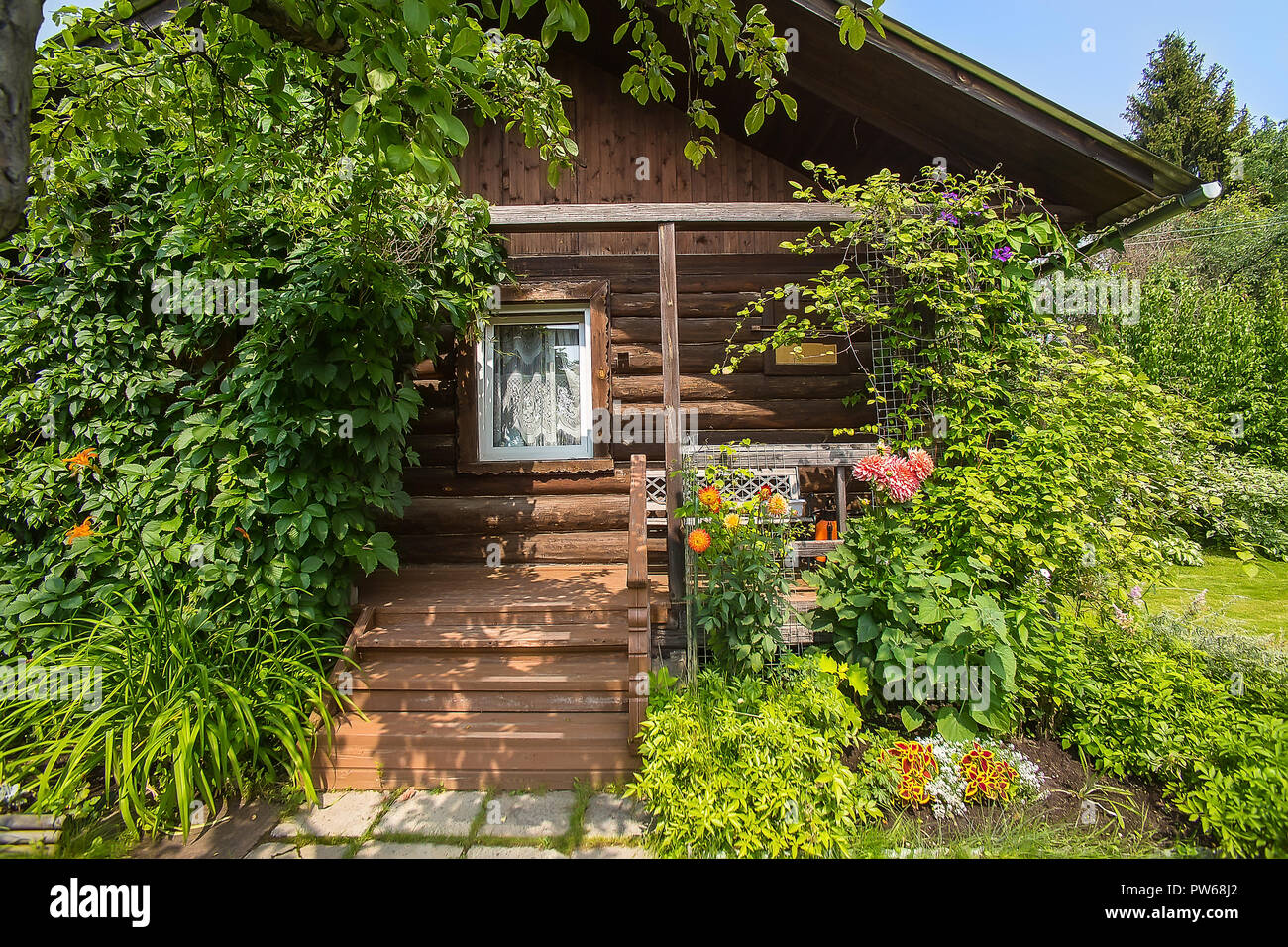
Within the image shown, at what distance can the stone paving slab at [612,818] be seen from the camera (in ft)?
9.56

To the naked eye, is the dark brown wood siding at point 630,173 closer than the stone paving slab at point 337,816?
No

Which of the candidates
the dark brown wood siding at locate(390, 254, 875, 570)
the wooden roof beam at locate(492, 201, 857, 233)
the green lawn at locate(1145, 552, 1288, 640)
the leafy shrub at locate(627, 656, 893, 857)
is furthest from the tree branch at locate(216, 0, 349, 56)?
the green lawn at locate(1145, 552, 1288, 640)

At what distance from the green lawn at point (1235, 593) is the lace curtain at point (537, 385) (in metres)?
5.41

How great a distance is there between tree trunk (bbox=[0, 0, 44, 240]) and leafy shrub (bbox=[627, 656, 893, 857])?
2.94 metres

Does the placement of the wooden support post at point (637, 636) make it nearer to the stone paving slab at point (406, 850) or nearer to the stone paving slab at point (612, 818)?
the stone paving slab at point (612, 818)

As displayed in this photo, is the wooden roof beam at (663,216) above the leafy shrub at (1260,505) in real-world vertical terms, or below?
above

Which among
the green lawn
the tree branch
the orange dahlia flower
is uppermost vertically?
the tree branch

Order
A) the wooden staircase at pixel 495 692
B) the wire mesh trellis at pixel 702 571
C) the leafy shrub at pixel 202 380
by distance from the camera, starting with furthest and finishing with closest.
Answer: the leafy shrub at pixel 202 380 → the wire mesh trellis at pixel 702 571 → the wooden staircase at pixel 495 692

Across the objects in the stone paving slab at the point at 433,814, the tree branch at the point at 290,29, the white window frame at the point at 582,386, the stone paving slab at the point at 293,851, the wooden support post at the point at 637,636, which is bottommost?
the stone paving slab at the point at 293,851

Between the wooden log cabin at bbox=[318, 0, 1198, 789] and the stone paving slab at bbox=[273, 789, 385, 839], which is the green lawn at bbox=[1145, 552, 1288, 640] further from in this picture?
the stone paving slab at bbox=[273, 789, 385, 839]

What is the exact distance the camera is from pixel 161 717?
121 inches

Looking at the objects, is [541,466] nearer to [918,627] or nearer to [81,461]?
[81,461]

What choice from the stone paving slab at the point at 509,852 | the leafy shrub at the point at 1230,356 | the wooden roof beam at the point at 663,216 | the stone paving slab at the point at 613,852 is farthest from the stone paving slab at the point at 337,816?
the leafy shrub at the point at 1230,356

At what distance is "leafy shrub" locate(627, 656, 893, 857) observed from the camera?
8.77 feet
